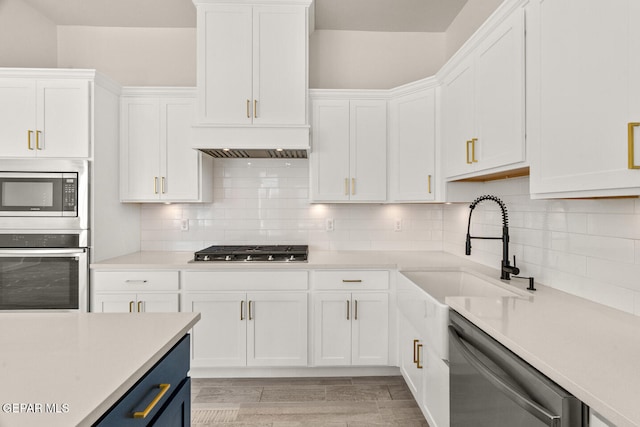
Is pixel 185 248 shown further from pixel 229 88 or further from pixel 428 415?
pixel 428 415

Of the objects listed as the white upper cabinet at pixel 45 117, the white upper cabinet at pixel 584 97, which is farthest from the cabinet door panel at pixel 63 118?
the white upper cabinet at pixel 584 97

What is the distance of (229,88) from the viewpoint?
2607 millimetres

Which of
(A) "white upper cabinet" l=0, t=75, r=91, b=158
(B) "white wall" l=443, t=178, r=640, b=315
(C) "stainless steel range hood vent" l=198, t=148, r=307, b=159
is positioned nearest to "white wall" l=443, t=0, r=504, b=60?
(B) "white wall" l=443, t=178, r=640, b=315

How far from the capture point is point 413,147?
2768 mm

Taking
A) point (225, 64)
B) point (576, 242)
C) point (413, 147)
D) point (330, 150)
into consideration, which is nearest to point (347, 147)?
point (330, 150)

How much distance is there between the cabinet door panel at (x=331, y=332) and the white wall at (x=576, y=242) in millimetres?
1121

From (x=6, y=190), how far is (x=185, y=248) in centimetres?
132

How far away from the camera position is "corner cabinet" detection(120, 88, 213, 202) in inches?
112

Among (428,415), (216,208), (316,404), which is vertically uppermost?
(216,208)

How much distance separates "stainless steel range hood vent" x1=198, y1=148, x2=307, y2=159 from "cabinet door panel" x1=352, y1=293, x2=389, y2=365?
125 cm

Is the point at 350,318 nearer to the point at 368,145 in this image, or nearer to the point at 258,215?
the point at 258,215

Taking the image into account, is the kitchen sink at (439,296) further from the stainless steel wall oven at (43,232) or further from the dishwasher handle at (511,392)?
the stainless steel wall oven at (43,232)

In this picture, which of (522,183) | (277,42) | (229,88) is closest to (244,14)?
(277,42)

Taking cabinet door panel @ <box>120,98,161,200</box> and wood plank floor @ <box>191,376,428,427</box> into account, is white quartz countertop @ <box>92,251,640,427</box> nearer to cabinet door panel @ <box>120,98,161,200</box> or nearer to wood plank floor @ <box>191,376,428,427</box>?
wood plank floor @ <box>191,376,428,427</box>
